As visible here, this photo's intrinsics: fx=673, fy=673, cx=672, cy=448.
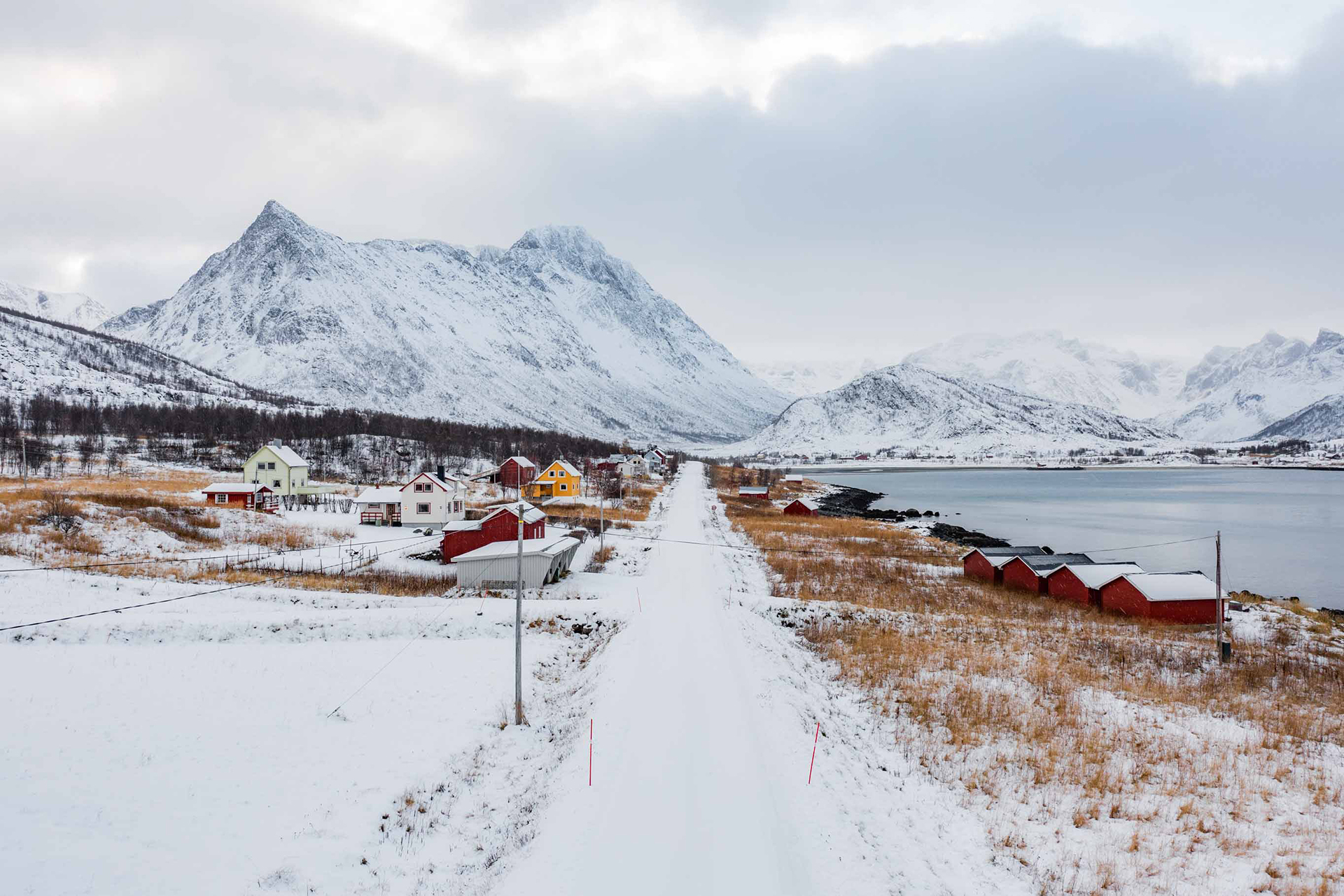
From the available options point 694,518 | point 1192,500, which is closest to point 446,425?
point 694,518

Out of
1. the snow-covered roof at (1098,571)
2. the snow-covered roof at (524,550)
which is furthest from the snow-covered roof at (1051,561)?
the snow-covered roof at (524,550)

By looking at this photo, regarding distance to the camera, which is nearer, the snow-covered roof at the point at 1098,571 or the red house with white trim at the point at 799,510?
the snow-covered roof at the point at 1098,571

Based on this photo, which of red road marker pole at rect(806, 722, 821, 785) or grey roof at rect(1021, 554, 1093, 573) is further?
grey roof at rect(1021, 554, 1093, 573)

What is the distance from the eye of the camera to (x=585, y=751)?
52.1 feet

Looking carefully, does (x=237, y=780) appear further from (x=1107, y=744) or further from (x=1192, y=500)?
(x=1192, y=500)

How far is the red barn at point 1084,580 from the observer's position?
3869 cm

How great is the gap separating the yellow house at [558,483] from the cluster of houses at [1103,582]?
5104 cm

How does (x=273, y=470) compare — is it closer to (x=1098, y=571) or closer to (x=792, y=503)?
(x=792, y=503)

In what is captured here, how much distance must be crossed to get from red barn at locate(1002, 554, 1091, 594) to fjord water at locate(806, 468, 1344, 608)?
12247 mm

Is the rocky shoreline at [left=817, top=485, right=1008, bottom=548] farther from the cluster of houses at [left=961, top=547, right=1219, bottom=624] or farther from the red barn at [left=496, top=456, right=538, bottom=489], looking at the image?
the red barn at [left=496, top=456, right=538, bottom=489]

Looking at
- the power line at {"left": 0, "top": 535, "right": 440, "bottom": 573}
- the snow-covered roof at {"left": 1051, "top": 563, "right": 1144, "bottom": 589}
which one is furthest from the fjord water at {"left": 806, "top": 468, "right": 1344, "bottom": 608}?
the power line at {"left": 0, "top": 535, "right": 440, "bottom": 573}

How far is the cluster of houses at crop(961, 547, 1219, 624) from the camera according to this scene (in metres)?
34.9

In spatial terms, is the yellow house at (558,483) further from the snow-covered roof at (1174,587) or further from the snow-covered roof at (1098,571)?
the snow-covered roof at (1174,587)

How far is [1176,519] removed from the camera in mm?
90562
